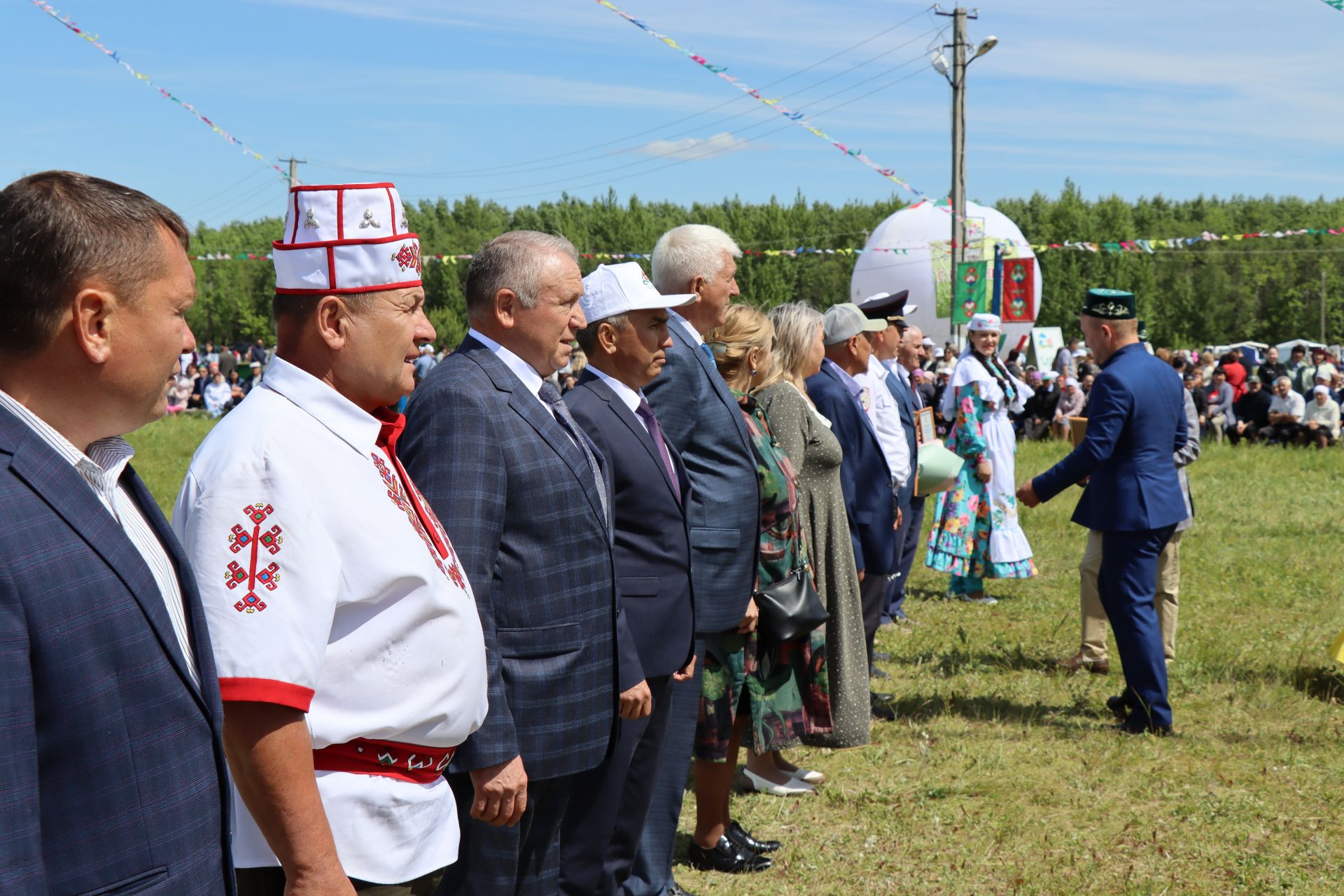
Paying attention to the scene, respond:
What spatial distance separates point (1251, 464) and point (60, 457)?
57.4 ft

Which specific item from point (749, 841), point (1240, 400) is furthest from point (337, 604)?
point (1240, 400)

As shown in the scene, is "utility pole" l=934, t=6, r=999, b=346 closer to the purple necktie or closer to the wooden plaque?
the wooden plaque

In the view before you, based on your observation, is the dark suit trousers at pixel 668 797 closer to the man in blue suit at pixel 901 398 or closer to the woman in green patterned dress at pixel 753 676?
the woman in green patterned dress at pixel 753 676

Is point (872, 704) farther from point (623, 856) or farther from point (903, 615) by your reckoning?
point (623, 856)

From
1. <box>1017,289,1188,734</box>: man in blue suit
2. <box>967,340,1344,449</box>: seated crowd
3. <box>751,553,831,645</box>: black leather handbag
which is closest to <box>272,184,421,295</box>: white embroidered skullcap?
<box>751,553,831,645</box>: black leather handbag

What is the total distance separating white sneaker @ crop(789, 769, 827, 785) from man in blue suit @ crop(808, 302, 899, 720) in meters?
0.75

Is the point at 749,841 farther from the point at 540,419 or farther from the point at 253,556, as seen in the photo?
the point at 253,556

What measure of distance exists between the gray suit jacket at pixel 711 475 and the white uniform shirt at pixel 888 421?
9.33 feet

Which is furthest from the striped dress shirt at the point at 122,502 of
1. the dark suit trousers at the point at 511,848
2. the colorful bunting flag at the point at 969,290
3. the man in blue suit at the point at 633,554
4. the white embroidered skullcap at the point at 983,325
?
the colorful bunting flag at the point at 969,290

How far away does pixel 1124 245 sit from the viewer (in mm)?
20875

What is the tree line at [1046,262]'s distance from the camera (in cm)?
6006

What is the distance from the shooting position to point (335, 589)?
1.72m

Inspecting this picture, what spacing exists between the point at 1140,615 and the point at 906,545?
2.28m

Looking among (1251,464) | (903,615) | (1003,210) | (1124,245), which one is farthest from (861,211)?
(903,615)
